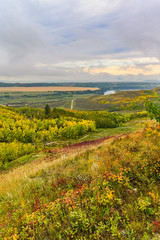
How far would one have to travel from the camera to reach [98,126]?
324 ft

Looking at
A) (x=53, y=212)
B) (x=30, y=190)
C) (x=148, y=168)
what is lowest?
(x=30, y=190)

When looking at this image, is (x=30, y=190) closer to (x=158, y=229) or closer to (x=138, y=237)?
(x=138, y=237)

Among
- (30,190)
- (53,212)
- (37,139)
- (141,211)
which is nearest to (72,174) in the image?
(30,190)

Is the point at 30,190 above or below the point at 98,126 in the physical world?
above

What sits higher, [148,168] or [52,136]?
[148,168]

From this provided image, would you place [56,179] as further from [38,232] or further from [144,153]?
[144,153]

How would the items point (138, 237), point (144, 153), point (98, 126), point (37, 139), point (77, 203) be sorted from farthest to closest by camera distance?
point (98, 126)
point (37, 139)
point (144, 153)
point (77, 203)
point (138, 237)

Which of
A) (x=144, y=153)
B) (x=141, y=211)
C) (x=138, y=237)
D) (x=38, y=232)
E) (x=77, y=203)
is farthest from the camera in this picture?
(x=144, y=153)

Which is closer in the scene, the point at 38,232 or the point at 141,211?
the point at 38,232

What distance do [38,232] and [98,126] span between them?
9670cm

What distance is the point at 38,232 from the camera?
3.43 meters

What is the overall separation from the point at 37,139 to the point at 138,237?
67.9 metres

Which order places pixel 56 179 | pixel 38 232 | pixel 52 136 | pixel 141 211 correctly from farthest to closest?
pixel 52 136, pixel 56 179, pixel 141 211, pixel 38 232

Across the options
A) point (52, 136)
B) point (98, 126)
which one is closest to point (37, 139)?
point (52, 136)
